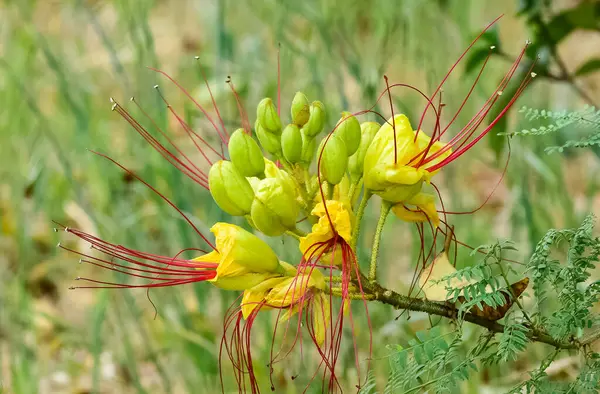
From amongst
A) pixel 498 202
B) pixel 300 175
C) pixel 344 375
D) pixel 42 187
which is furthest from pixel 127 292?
pixel 498 202

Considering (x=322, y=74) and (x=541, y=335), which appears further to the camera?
(x=322, y=74)

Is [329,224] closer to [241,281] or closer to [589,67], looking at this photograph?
[241,281]

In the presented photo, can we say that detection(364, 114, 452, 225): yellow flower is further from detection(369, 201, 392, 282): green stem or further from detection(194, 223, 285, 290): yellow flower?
detection(194, 223, 285, 290): yellow flower

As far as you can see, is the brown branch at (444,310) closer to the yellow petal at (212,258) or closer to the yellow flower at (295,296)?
the yellow flower at (295,296)

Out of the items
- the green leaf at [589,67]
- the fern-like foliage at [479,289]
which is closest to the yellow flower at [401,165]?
the fern-like foliage at [479,289]

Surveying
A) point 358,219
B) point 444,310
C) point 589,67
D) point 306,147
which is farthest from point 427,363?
point 589,67

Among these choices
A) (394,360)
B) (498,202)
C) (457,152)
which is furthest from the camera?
(498,202)

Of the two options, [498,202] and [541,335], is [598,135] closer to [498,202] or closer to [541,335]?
[541,335]

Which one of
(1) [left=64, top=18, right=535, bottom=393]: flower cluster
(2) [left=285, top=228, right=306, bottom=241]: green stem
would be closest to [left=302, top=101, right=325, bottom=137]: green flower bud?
(1) [left=64, top=18, right=535, bottom=393]: flower cluster
